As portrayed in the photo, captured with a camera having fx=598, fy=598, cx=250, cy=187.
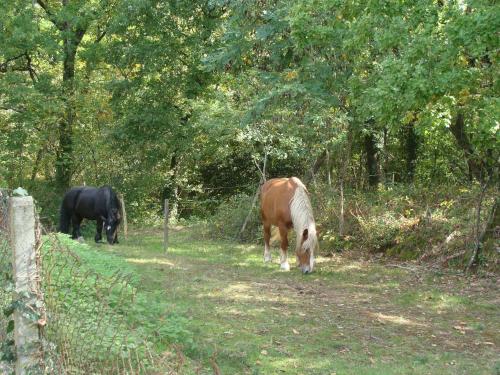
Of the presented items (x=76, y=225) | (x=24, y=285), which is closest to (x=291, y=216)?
(x=76, y=225)

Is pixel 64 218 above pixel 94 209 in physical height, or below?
below

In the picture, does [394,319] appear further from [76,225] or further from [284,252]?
[76,225]

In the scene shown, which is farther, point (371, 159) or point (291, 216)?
point (371, 159)

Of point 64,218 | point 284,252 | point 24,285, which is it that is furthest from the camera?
point 64,218

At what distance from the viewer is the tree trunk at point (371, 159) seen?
18.0m

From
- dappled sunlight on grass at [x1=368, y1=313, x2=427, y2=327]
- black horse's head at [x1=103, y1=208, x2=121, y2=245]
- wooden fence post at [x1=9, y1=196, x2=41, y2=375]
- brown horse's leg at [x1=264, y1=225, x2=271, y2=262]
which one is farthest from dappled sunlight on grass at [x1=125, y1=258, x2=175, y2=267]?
wooden fence post at [x1=9, y1=196, x2=41, y2=375]

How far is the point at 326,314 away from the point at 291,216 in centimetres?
330

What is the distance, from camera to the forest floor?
6195mm

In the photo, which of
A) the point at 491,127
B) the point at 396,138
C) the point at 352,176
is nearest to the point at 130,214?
the point at 352,176

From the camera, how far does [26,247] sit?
344 centimetres

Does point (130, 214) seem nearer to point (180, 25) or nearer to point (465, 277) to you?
point (180, 25)

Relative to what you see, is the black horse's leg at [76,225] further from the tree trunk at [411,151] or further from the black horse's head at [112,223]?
the tree trunk at [411,151]

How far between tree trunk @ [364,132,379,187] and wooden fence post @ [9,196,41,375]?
49.7ft

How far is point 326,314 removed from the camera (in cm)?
827
